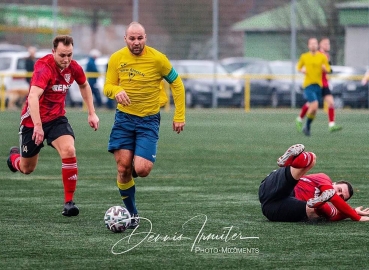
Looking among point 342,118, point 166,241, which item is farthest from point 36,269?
point 342,118

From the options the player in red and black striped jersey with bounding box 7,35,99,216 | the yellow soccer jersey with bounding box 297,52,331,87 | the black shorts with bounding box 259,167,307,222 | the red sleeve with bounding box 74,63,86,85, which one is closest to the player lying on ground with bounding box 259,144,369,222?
the black shorts with bounding box 259,167,307,222

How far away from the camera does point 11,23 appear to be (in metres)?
40.4

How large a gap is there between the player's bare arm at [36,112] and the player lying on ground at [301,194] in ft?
7.06

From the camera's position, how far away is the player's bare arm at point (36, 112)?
30.9ft

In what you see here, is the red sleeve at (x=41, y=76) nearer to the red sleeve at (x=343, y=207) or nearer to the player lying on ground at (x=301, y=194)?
the player lying on ground at (x=301, y=194)

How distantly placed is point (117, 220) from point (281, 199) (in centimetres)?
153

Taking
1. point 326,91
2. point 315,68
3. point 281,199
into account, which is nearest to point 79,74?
point 281,199

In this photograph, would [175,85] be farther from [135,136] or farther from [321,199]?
[321,199]

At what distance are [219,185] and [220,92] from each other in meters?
23.6

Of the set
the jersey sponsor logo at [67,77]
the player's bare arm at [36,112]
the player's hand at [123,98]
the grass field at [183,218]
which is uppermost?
the jersey sponsor logo at [67,77]

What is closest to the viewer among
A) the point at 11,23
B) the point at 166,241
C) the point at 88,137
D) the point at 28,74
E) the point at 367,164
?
the point at 166,241

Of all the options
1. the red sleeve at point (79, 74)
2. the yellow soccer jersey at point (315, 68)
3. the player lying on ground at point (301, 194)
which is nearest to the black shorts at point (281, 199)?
the player lying on ground at point (301, 194)

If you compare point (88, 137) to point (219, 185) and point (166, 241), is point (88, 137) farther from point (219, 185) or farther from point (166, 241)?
point (166, 241)

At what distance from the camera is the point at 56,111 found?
10031 millimetres
